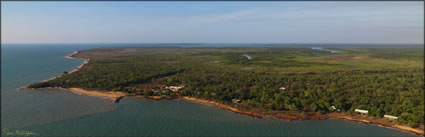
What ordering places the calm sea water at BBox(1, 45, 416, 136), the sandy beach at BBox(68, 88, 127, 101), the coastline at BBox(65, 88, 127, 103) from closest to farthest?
the calm sea water at BBox(1, 45, 416, 136) < the coastline at BBox(65, 88, 127, 103) < the sandy beach at BBox(68, 88, 127, 101)

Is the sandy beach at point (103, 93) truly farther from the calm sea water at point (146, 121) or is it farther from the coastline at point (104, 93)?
the calm sea water at point (146, 121)

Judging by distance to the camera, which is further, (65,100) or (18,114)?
(65,100)

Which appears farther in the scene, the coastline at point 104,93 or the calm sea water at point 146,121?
the coastline at point 104,93

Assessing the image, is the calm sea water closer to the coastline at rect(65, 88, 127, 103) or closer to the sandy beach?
the coastline at rect(65, 88, 127, 103)

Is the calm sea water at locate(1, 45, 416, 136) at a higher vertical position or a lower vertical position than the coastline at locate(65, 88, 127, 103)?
lower

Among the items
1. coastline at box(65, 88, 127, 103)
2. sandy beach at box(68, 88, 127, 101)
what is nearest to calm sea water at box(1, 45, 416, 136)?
coastline at box(65, 88, 127, 103)

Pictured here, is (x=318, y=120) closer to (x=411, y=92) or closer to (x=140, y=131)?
(x=411, y=92)

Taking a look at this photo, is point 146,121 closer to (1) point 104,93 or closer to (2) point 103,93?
(1) point 104,93

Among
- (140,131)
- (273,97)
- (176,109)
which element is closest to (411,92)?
(273,97)

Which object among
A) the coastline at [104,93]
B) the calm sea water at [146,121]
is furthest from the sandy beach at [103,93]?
the calm sea water at [146,121]

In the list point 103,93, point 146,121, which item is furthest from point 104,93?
point 146,121

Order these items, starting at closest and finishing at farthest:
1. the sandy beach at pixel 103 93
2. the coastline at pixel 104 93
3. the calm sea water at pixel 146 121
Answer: the calm sea water at pixel 146 121 < the coastline at pixel 104 93 < the sandy beach at pixel 103 93
